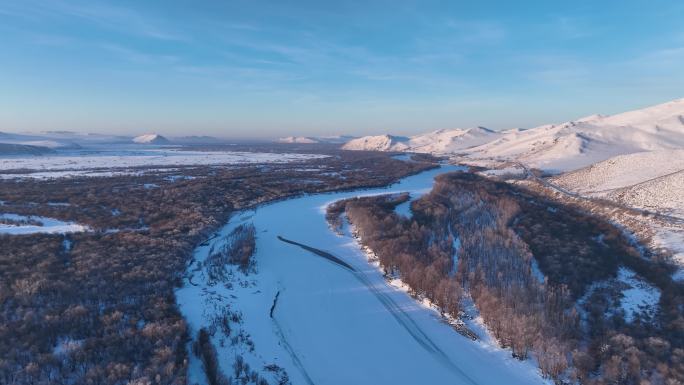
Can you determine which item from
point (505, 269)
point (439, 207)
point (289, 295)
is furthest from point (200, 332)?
point (439, 207)

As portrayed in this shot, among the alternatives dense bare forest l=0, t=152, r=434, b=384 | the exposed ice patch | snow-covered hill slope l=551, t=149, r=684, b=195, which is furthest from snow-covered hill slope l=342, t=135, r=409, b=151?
the exposed ice patch

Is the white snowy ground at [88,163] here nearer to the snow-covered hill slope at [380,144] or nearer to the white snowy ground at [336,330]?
the white snowy ground at [336,330]

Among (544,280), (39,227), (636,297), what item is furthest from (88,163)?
(636,297)

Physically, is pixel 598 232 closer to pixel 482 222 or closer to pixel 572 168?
pixel 482 222

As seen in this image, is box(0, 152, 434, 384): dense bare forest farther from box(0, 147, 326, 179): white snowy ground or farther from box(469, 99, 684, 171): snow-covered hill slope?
box(469, 99, 684, 171): snow-covered hill slope

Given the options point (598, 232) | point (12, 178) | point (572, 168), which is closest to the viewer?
point (598, 232)

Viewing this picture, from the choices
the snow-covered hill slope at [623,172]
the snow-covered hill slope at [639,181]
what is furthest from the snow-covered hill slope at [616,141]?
the snow-covered hill slope at [639,181]
